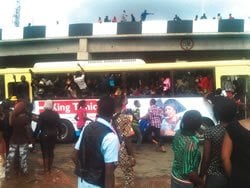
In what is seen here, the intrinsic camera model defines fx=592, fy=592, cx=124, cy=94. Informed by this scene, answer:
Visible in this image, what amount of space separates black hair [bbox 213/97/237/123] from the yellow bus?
496 inches

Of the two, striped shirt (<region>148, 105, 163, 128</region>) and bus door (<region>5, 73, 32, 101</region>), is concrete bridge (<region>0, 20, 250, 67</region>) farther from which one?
striped shirt (<region>148, 105, 163, 128</region>)

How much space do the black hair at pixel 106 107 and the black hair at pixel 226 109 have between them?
0.99m

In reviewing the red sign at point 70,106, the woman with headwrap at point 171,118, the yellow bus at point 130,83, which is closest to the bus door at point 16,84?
the yellow bus at point 130,83

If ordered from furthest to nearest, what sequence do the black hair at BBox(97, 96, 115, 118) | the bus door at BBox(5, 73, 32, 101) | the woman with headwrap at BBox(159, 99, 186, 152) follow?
the bus door at BBox(5, 73, 32, 101), the woman with headwrap at BBox(159, 99, 186, 152), the black hair at BBox(97, 96, 115, 118)

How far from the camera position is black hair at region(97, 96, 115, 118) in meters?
5.15

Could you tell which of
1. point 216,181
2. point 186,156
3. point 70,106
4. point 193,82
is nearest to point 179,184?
point 186,156

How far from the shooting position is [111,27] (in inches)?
1289

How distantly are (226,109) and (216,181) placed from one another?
0.66 meters

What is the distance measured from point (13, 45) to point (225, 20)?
41.7ft

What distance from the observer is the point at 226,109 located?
17.9 feet

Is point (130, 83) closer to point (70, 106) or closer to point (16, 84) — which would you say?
point (70, 106)

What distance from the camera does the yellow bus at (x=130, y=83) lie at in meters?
18.5

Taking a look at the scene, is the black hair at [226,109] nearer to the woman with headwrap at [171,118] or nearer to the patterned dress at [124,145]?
the patterned dress at [124,145]

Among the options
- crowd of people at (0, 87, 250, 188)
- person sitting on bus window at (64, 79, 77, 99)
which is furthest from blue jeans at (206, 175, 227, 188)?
person sitting on bus window at (64, 79, 77, 99)
